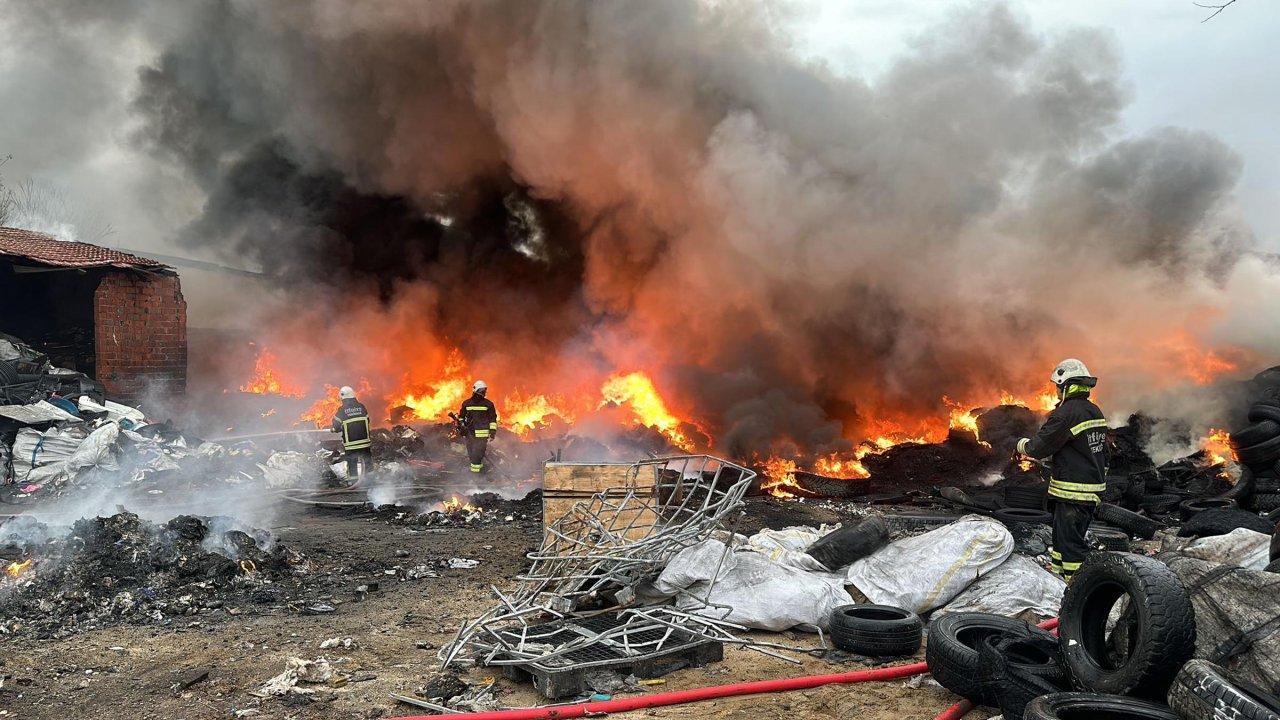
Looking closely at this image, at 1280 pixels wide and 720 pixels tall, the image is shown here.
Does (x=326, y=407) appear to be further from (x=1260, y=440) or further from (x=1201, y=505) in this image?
(x=1260, y=440)

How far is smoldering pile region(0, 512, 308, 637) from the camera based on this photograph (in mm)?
5434

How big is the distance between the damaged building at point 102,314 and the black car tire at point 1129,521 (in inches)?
606

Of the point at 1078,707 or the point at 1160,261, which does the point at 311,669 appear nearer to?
the point at 1078,707

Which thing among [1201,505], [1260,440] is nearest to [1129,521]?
[1201,505]

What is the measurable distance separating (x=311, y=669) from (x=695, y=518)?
7.61 ft

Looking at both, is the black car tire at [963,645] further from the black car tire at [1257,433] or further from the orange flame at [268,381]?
the orange flame at [268,381]

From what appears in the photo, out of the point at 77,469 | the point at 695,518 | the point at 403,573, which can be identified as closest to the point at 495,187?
the point at 77,469

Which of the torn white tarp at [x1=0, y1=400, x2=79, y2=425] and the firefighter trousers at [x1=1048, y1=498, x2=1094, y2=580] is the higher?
the torn white tarp at [x1=0, y1=400, x2=79, y2=425]

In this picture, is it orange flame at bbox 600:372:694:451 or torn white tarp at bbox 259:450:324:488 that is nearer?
torn white tarp at bbox 259:450:324:488

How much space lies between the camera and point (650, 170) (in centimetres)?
1627

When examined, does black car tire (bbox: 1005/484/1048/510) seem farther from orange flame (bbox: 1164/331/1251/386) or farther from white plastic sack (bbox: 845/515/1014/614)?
orange flame (bbox: 1164/331/1251/386)

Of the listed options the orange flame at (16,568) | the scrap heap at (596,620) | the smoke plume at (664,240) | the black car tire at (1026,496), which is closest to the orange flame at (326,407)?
the smoke plume at (664,240)

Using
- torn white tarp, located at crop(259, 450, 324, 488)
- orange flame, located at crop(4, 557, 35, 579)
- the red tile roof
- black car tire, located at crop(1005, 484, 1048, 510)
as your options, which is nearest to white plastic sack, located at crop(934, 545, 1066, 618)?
black car tire, located at crop(1005, 484, 1048, 510)

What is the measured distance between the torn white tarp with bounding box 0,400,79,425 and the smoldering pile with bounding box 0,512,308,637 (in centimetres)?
531
